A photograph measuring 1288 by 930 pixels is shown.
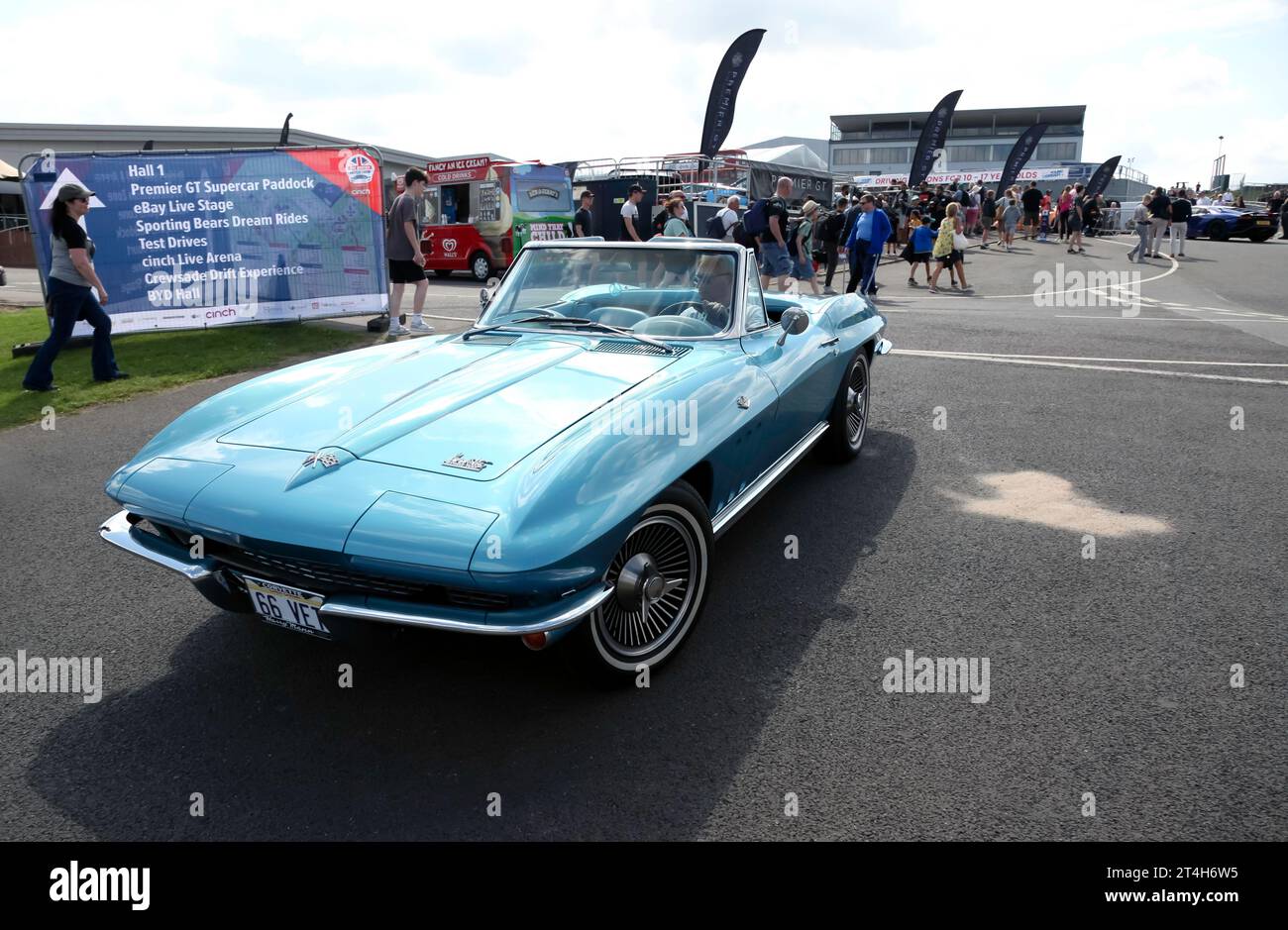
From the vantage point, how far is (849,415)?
536 cm

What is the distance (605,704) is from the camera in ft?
9.83

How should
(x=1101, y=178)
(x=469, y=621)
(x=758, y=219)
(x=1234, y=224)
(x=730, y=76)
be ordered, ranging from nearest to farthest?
1. (x=469, y=621)
2. (x=758, y=219)
3. (x=730, y=76)
4. (x=1234, y=224)
5. (x=1101, y=178)

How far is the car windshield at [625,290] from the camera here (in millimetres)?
4230

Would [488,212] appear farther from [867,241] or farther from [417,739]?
[417,739]

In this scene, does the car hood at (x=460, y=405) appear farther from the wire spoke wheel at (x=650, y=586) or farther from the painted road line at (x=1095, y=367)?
the painted road line at (x=1095, y=367)

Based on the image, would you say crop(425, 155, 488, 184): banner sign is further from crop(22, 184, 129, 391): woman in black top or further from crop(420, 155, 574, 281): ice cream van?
crop(22, 184, 129, 391): woman in black top

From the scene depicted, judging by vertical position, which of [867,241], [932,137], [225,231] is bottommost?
[225,231]

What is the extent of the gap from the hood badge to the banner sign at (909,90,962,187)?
30510 mm

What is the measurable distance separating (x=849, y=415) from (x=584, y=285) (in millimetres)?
1864

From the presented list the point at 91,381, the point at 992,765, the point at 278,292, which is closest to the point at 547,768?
the point at 992,765

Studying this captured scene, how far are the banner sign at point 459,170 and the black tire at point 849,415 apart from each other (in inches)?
515

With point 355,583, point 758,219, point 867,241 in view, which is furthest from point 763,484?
point 867,241

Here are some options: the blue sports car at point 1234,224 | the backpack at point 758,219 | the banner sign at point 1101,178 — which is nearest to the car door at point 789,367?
the backpack at point 758,219
